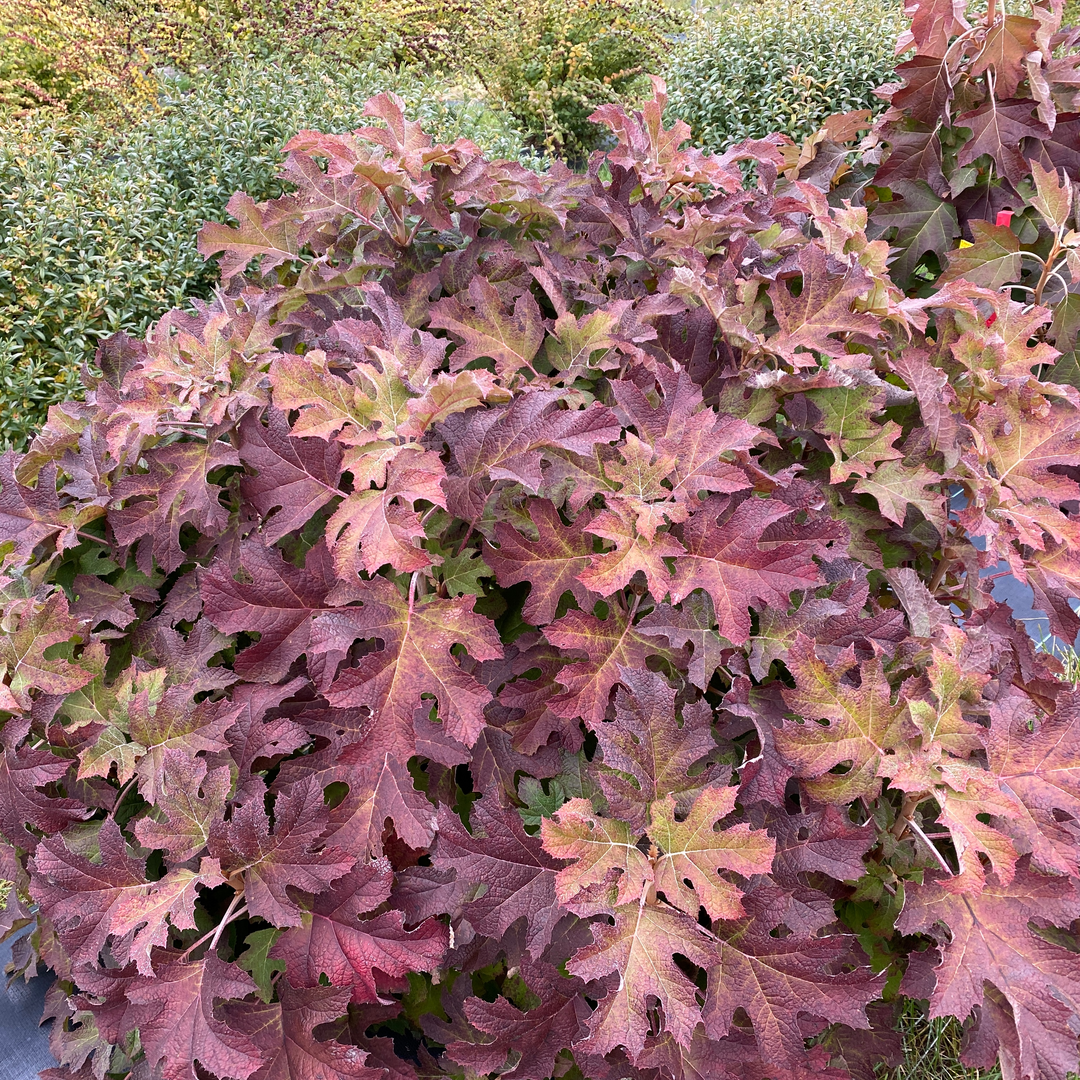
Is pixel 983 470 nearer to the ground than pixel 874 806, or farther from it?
farther from it

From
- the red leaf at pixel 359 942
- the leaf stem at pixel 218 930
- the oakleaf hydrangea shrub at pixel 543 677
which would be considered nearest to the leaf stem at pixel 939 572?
the oakleaf hydrangea shrub at pixel 543 677

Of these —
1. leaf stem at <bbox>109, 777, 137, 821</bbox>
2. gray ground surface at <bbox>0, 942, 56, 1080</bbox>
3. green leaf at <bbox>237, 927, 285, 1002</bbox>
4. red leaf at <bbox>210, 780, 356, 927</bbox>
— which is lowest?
gray ground surface at <bbox>0, 942, 56, 1080</bbox>

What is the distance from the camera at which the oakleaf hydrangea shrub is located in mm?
861

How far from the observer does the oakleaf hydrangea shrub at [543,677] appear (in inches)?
33.9

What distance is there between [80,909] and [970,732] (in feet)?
3.10

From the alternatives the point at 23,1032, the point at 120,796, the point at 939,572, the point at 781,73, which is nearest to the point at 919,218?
the point at 939,572

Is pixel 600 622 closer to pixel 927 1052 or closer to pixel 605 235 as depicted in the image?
pixel 605 235

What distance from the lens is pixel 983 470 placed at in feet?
3.59

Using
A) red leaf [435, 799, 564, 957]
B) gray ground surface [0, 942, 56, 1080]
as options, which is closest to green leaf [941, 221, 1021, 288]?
red leaf [435, 799, 564, 957]

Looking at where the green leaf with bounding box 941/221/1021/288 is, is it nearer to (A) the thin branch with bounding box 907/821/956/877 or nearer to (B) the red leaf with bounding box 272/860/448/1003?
(A) the thin branch with bounding box 907/821/956/877

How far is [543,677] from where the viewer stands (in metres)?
1.02

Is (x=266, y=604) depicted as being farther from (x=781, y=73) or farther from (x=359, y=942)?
(x=781, y=73)

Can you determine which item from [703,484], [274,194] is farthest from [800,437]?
[274,194]

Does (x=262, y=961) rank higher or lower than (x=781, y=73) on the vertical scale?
higher
